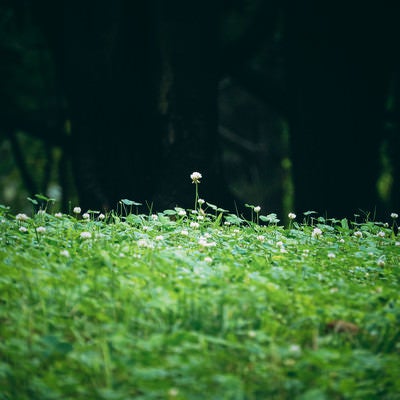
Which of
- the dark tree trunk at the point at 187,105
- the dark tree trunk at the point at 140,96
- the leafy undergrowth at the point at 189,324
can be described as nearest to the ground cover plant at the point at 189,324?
the leafy undergrowth at the point at 189,324

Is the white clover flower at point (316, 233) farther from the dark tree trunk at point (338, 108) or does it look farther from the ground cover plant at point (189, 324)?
the dark tree trunk at point (338, 108)

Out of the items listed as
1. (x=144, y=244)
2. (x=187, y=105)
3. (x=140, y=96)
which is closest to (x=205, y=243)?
(x=144, y=244)

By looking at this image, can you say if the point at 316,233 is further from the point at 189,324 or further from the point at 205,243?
the point at 189,324

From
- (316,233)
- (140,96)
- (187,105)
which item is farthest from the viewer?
(140,96)

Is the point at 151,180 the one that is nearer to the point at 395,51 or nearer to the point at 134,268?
the point at 134,268

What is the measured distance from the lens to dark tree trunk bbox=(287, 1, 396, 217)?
6.35m

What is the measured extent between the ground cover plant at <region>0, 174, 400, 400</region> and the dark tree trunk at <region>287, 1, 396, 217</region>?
10.3ft

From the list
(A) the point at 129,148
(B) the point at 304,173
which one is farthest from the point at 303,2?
(A) the point at 129,148

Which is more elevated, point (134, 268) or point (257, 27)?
point (257, 27)

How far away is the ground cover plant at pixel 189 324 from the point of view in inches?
74.8

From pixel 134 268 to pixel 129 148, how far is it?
155 inches

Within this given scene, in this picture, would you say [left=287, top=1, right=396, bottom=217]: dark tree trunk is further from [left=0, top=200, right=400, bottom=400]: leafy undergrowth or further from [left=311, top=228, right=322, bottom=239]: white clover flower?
[left=0, top=200, right=400, bottom=400]: leafy undergrowth

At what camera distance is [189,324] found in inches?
87.9

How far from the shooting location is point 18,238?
3.34m
